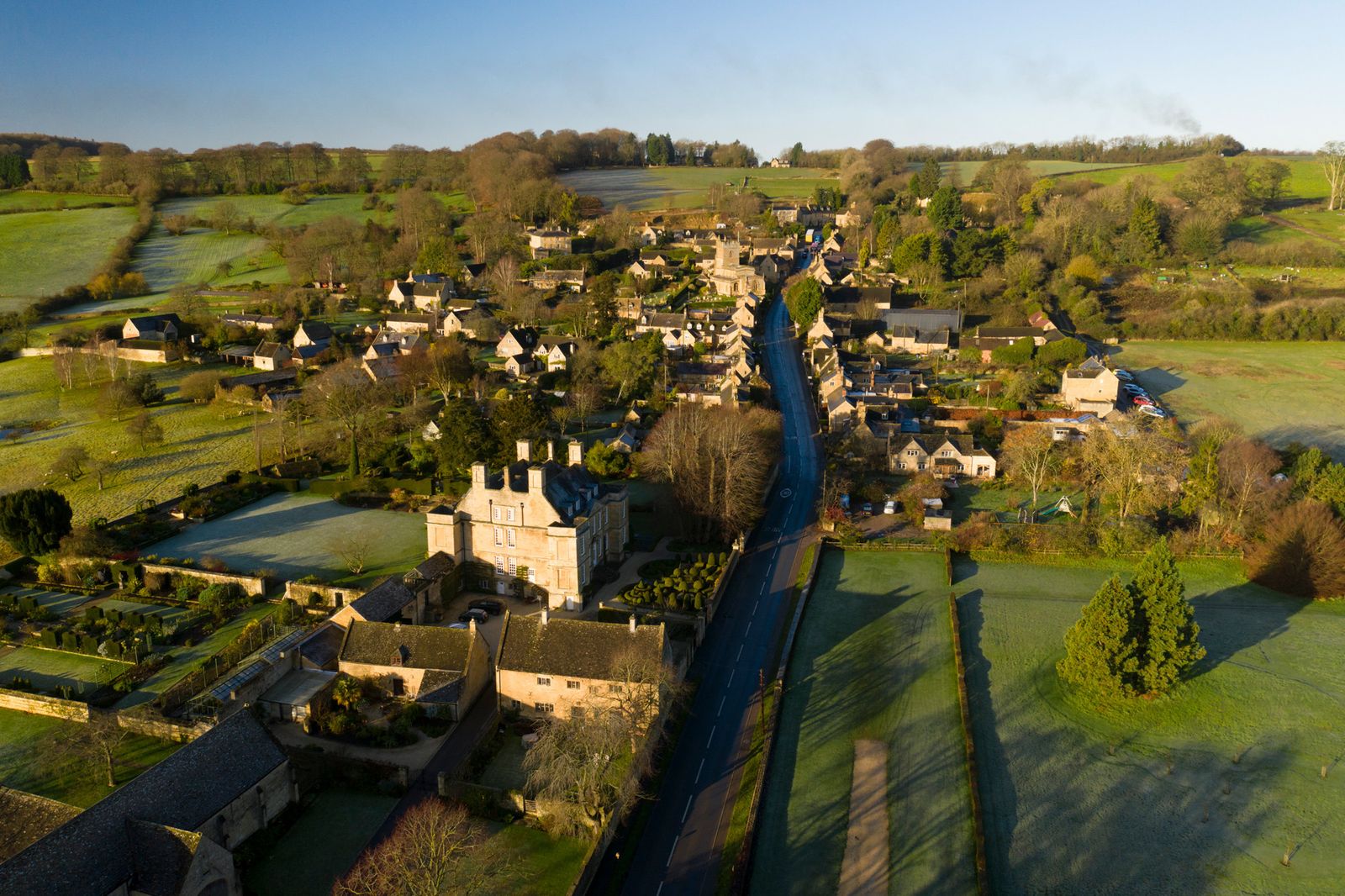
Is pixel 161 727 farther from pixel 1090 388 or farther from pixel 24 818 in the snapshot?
pixel 1090 388

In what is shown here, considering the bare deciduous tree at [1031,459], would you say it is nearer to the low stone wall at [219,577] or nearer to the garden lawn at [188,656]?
the low stone wall at [219,577]

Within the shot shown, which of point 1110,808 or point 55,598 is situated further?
point 55,598

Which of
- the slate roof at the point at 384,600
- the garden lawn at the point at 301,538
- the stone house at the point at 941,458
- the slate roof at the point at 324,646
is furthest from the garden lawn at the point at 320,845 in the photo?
the stone house at the point at 941,458

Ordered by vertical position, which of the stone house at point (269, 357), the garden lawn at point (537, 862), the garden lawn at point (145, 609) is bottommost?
the garden lawn at point (537, 862)

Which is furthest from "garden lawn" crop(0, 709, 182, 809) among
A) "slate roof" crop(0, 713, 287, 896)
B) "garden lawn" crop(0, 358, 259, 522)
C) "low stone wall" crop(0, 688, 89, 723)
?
"garden lawn" crop(0, 358, 259, 522)

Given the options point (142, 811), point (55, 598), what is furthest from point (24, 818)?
point (55, 598)

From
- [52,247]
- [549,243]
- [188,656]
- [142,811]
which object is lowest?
[188,656]

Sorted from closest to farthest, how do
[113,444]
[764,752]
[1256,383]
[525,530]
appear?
[764,752]
[525,530]
[113,444]
[1256,383]
